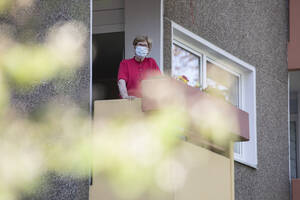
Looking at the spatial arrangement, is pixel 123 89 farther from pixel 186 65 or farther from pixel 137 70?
pixel 186 65

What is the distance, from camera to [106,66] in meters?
9.97

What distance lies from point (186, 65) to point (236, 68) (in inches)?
61.0

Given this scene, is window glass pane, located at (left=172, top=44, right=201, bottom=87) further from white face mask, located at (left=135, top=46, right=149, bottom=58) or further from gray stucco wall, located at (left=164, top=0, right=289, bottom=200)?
white face mask, located at (left=135, top=46, right=149, bottom=58)

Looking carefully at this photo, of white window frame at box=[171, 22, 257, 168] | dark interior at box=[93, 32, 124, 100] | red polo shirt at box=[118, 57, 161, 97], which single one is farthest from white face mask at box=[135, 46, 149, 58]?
dark interior at box=[93, 32, 124, 100]

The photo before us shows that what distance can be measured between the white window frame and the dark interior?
73cm

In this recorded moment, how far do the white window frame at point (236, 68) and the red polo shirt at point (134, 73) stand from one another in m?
2.13

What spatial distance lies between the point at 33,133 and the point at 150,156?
3.46ft

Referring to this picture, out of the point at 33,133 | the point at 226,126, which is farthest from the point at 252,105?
the point at 33,133

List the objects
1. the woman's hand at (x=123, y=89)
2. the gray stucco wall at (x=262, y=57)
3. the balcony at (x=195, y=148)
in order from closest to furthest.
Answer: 1. the balcony at (x=195, y=148)
2. the woman's hand at (x=123, y=89)
3. the gray stucco wall at (x=262, y=57)

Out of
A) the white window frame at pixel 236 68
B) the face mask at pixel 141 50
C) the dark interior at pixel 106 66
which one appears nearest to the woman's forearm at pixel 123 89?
the face mask at pixel 141 50

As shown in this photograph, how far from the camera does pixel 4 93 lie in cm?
434

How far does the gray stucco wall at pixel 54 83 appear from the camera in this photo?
15.1ft

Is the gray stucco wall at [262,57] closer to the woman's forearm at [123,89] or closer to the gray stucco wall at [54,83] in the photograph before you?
the woman's forearm at [123,89]

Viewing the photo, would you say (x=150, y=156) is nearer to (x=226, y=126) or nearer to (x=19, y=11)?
(x=226, y=126)
